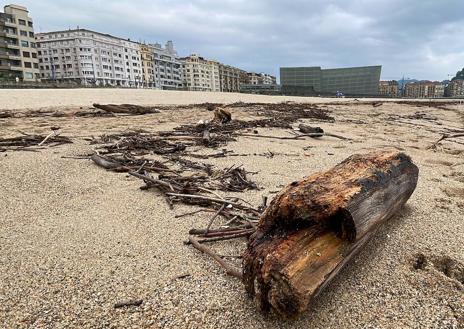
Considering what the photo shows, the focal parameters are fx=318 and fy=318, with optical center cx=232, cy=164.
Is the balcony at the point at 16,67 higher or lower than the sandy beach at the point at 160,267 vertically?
higher

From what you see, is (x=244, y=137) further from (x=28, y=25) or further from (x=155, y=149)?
(x=28, y=25)

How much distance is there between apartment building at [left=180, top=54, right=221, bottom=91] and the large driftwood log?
134m

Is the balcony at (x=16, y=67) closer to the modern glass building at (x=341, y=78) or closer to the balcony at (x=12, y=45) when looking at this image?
the balcony at (x=12, y=45)

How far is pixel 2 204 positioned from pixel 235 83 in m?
166

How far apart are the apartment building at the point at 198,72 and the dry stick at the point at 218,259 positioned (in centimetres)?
→ 13347

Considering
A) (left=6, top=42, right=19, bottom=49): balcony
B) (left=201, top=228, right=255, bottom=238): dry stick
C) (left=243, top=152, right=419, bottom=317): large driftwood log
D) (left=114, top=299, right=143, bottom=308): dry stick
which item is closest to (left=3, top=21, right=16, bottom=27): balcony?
(left=6, top=42, right=19, bottom=49): balcony

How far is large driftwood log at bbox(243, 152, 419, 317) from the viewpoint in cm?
151

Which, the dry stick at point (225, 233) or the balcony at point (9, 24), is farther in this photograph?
the balcony at point (9, 24)

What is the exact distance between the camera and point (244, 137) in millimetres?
7277

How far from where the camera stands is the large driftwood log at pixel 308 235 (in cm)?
151

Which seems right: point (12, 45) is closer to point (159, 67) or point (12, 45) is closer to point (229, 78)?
point (159, 67)

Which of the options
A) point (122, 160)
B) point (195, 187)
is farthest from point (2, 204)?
point (195, 187)

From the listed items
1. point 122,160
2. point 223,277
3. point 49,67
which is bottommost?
point 223,277

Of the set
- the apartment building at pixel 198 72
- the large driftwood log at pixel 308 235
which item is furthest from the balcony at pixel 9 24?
the large driftwood log at pixel 308 235
